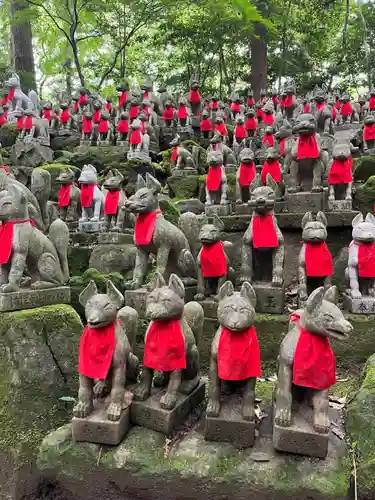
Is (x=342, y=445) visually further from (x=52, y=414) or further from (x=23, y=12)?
(x=23, y=12)

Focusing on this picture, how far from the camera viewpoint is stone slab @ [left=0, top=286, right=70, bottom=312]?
480 centimetres

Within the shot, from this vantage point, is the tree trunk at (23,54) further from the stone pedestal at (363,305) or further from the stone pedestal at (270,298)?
the stone pedestal at (363,305)

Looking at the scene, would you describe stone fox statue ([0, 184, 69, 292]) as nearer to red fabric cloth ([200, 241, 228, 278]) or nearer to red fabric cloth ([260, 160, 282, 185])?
red fabric cloth ([200, 241, 228, 278])

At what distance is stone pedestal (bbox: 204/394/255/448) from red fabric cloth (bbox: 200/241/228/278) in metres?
1.96

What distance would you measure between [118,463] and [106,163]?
438 inches

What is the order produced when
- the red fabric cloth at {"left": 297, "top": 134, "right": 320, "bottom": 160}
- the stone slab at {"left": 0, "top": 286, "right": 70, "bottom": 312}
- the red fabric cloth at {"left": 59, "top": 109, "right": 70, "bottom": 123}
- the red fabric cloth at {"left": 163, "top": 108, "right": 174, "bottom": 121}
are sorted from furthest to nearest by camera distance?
the red fabric cloth at {"left": 59, "top": 109, "right": 70, "bottom": 123}, the red fabric cloth at {"left": 163, "top": 108, "right": 174, "bottom": 121}, the red fabric cloth at {"left": 297, "top": 134, "right": 320, "bottom": 160}, the stone slab at {"left": 0, "top": 286, "right": 70, "bottom": 312}

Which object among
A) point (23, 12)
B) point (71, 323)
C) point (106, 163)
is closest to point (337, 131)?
point (106, 163)

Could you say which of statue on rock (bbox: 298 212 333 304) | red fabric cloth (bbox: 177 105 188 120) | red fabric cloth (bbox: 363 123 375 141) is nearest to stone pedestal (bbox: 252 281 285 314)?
statue on rock (bbox: 298 212 333 304)

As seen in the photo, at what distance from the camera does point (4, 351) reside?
15.7 feet

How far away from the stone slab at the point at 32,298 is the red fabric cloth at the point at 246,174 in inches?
161

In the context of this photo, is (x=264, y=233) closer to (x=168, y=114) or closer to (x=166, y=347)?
(x=166, y=347)

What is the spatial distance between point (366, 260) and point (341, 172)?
2209mm

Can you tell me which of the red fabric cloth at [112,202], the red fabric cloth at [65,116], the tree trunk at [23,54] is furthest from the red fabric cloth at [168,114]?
the red fabric cloth at [112,202]

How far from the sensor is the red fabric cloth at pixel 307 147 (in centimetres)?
677
